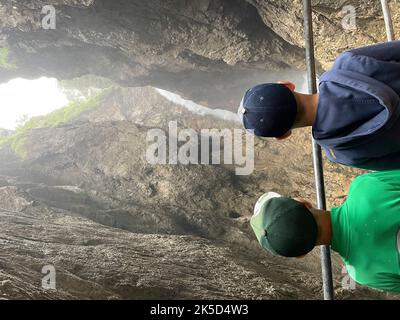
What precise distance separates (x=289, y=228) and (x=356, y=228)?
303 mm

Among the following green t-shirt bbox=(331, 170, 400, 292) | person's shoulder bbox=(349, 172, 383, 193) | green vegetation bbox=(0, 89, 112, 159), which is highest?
green vegetation bbox=(0, 89, 112, 159)

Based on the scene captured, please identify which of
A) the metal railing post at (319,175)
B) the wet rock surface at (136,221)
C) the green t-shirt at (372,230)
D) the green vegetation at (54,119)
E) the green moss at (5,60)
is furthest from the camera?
the green vegetation at (54,119)

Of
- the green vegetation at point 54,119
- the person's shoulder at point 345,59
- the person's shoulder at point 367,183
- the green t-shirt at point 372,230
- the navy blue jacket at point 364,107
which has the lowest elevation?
the green t-shirt at point 372,230

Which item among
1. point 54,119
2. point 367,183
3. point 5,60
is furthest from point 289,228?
point 54,119

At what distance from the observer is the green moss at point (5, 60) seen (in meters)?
13.4

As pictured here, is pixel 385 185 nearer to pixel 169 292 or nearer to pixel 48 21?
pixel 169 292

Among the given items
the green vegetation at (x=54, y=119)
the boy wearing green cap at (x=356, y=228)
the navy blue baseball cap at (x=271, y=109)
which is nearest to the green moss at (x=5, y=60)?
the green vegetation at (x=54, y=119)

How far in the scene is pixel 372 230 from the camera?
169cm

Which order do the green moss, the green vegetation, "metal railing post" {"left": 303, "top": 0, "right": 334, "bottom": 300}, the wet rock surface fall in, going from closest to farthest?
"metal railing post" {"left": 303, "top": 0, "right": 334, "bottom": 300}
the wet rock surface
the green moss
the green vegetation

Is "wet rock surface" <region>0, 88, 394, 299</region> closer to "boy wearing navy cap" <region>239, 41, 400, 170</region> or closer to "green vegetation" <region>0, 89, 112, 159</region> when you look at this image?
"green vegetation" <region>0, 89, 112, 159</region>

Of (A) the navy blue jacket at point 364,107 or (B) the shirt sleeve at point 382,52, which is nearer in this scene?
(A) the navy blue jacket at point 364,107

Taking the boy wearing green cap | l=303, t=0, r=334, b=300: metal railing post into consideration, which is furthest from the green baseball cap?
l=303, t=0, r=334, b=300: metal railing post

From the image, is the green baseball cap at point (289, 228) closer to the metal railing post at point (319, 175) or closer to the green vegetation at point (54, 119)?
the metal railing post at point (319, 175)

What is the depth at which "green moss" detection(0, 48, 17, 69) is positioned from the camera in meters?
13.4
